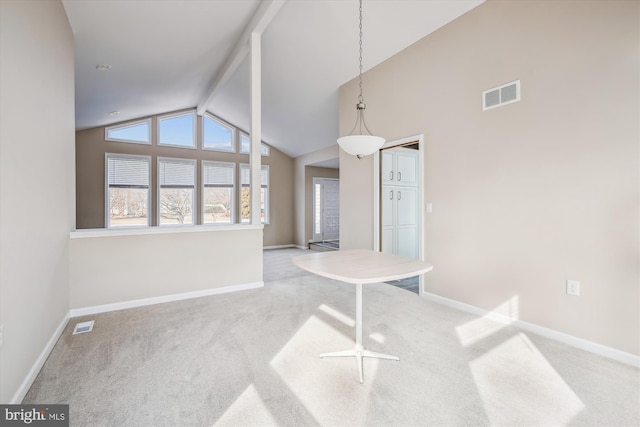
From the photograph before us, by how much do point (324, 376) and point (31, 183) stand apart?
2291mm

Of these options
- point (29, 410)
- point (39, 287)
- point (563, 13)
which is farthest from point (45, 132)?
point (563, 13)

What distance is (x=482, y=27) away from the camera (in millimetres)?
2881

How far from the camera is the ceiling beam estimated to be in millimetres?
3360

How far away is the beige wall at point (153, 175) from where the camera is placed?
19.8ft

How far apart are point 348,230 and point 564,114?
10.2ft

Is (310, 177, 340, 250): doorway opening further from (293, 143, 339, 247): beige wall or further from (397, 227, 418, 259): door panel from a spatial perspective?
(397, 227, 418, 259): door panel

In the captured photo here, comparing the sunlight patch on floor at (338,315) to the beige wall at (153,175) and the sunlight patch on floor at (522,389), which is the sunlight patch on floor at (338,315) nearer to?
the sunlight patch on floor at (522,389)

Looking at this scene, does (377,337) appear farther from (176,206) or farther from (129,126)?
(129,126)

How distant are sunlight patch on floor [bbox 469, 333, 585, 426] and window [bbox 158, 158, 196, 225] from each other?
22.1ft

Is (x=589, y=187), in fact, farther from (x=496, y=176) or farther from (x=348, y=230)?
(x=348, y=230)

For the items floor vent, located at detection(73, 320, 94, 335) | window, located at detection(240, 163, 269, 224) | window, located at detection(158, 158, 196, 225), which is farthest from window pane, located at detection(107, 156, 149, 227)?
floor vent, located at detection(73, 320, 94, 335)

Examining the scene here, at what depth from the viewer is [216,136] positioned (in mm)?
7445

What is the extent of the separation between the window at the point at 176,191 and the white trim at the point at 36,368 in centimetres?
454

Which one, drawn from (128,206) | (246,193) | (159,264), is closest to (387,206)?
(159,264)
